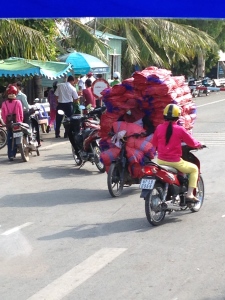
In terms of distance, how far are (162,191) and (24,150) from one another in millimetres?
6436

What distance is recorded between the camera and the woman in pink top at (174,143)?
868cm

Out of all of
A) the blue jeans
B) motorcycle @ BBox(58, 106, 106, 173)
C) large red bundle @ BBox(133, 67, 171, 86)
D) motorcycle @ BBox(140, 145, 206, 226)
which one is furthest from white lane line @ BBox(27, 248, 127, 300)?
the blue jeans

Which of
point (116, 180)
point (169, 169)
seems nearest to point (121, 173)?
point (116, 180)

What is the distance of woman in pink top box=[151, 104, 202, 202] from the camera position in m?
8.68

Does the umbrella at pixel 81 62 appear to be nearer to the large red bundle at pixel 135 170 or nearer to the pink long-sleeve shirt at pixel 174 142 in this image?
the large red bundle at pixel 135 170

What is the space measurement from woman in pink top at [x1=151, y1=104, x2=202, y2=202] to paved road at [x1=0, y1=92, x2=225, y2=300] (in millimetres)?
649

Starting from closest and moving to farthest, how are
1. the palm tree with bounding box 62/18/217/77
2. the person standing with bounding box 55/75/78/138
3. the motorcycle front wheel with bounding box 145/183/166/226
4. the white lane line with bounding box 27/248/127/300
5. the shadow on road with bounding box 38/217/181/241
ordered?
1. the white lane line with bounding box 27/248/127/300
2. the shadow on road with bounding box 38/217/181/241
3. the motorcycle front wheel with bounding box 145/183/166/226
4. the person standing with bounding box 55/75/78/138
5. the palm tree with bounding box 62/18/217/77

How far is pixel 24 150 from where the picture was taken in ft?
47.5

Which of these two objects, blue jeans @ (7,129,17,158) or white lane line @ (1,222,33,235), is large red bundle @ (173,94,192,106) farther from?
blue jeans @ (7,129,17,158)

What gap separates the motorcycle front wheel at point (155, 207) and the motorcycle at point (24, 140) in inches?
245

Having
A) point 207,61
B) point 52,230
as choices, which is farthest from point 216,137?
point 207,61

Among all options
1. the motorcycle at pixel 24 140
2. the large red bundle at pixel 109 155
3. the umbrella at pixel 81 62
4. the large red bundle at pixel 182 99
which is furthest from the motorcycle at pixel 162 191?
the umbrella at pixel 81 62

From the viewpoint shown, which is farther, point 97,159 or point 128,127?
point 97,159

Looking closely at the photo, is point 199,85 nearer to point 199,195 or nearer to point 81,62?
point 81,62
